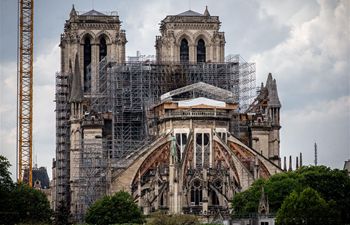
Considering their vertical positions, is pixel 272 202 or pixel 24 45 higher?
pixel 24 45

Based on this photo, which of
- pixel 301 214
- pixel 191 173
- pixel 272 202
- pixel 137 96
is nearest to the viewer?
pixel 301 214

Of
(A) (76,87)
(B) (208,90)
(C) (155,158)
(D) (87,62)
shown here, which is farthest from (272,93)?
(D) (87,62)

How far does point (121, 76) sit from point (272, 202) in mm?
32767

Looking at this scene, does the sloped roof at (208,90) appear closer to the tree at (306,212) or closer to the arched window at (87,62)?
the arched window at (87,62)

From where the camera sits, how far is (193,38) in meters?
184

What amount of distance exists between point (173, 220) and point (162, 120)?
87.8 feet

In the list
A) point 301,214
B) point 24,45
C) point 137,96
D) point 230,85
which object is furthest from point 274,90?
point 301,214

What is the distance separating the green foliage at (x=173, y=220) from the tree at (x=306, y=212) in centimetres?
1446

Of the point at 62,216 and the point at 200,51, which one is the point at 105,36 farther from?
the point at 62,216

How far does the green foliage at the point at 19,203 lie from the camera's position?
491ft

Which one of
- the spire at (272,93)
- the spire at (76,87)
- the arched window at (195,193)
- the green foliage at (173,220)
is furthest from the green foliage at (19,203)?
the spire at (272,93)

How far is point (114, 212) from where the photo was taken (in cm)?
15038

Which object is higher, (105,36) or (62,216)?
(105,36)

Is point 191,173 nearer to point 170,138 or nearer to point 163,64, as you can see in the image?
point 170,138
